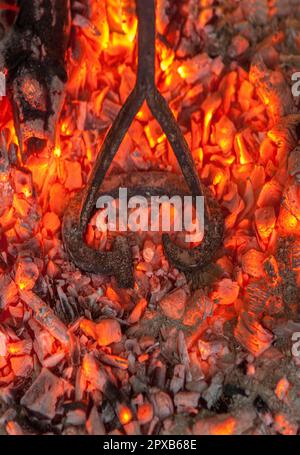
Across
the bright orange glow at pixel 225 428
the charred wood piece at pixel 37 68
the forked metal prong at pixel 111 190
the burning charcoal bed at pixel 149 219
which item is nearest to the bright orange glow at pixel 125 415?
the burning charcoal bed at pixel 149 219

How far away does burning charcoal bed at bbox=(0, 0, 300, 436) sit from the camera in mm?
1120

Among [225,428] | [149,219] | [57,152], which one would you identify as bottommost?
[225,428]

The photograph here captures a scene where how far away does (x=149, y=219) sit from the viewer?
134 centimetres

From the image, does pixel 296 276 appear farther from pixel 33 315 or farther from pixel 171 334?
pixel 33 315

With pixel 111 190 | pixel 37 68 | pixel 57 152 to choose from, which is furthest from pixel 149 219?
pixel 37 68

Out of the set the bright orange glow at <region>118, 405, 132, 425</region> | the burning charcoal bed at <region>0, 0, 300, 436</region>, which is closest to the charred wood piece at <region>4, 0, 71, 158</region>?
the burning charcoal bed at <region>0, 0, 300, 436</region>

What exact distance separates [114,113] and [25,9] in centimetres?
Result: 29

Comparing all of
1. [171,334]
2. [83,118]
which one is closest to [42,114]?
[83,118]

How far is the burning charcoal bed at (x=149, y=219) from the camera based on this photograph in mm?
1120

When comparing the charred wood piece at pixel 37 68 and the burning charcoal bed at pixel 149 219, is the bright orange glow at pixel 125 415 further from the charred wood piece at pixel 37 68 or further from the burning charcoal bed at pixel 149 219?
the charred wood piece at pixel 37 68

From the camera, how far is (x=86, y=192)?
129cm

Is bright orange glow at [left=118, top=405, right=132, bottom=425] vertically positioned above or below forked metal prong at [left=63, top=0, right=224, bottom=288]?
below

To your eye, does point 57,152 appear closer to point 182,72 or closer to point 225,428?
point 182,72

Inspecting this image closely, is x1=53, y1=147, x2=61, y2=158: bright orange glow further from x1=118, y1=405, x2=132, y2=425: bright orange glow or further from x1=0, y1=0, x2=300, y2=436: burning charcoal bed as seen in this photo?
x1=118, y1=405, x2=132, y2=425: bright orange glow
